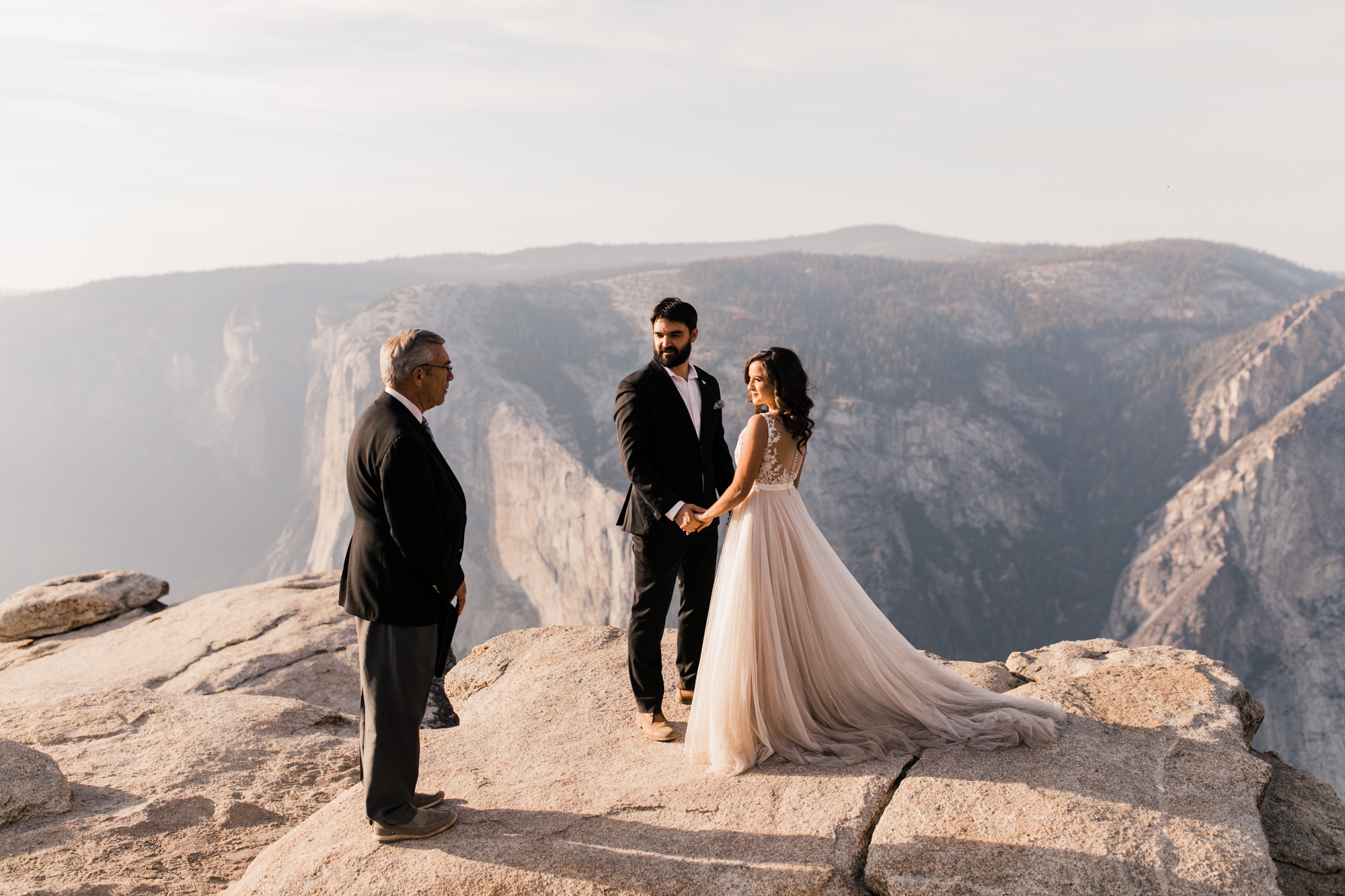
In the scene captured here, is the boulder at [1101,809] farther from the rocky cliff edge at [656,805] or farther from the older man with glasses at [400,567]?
the older man with glasses at [400,567]

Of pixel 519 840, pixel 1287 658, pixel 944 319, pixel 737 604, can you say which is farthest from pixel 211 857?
pixel 944 319

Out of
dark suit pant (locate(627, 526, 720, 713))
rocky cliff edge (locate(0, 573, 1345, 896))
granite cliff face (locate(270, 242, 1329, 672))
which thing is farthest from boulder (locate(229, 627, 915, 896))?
granite cliff face (locate(270, 242, 1329, 672))

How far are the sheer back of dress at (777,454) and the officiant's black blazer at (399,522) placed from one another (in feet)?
6.35

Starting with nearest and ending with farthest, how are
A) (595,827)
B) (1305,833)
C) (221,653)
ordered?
1. (595,827)
2. (1305,833)
3. (221,653)

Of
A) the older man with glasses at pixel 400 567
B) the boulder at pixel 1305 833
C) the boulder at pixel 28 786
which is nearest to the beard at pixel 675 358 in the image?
the older man with glasses at pixel 400 567

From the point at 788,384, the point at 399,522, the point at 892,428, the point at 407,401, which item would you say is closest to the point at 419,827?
the point at 399,522

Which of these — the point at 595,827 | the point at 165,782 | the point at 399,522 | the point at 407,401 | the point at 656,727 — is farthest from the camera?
the point at 165,782

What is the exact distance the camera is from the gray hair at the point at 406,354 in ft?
12.1

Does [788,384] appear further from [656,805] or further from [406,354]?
[656,805]

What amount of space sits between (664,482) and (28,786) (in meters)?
4.50

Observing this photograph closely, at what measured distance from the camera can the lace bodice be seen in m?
4.73

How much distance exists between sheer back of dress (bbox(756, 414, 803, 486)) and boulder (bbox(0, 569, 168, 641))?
11.5 metres

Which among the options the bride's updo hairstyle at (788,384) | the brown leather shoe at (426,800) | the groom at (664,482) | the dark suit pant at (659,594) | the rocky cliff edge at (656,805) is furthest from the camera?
the dark suit pant at (659,594)

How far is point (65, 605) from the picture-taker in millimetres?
11273
